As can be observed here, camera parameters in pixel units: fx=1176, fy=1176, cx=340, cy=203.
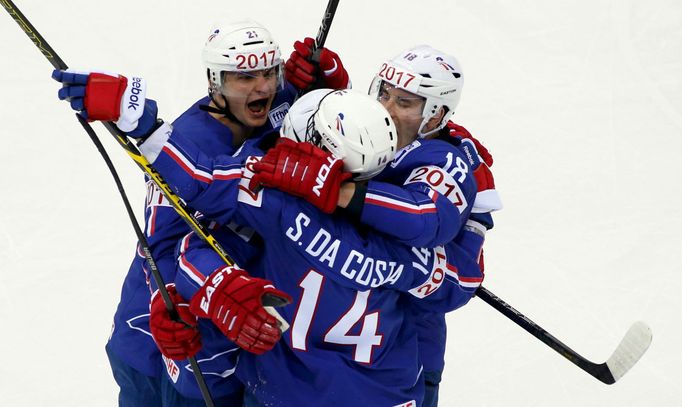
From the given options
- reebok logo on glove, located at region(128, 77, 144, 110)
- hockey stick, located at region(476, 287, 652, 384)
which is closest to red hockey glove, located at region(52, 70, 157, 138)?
reebok logo on glove, located at region(128, 77, 144, 110)

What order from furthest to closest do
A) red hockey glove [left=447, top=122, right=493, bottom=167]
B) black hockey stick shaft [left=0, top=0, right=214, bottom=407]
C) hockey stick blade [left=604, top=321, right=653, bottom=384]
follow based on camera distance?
hockey stick blade [left=604, top=321, right=653, bottom=384] → red hockey glove [left=447, top=122, right=493, bottom=167] → black hockey stick shaft [left=0, top=0, right=214, bottom=407]

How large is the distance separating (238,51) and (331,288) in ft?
3.37

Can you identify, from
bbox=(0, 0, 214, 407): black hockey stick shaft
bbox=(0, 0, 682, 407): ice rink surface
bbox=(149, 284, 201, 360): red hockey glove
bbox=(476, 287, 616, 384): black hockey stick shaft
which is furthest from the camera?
bbox=(0, 0, 682, 407): ice rink surface

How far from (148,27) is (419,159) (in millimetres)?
3973

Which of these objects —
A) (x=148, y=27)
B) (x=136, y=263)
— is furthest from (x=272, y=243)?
(x=148, y=27)

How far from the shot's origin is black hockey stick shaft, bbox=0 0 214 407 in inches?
126

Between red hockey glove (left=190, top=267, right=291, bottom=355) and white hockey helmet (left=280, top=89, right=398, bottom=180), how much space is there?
0.41m

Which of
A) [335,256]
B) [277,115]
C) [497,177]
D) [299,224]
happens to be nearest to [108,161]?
[299,224]

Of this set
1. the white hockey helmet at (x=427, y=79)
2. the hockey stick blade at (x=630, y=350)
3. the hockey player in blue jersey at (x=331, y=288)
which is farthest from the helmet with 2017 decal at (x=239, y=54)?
the hockey stick blade at (x=630, y=350)

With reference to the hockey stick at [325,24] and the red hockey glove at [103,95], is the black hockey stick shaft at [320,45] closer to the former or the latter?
the hockey stick at [325,24]

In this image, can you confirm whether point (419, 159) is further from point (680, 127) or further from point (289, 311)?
point (680, 127)

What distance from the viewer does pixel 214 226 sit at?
353 centimetres

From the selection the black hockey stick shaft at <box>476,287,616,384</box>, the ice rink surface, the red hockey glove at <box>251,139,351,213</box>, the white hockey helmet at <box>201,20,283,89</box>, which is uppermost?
the red hockey glove at <box>251,139,351,213</box>

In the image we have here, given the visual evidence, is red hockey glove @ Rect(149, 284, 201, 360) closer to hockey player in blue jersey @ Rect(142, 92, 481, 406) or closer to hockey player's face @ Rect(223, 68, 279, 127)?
hockey player in blue jersey @ Rect(142, 92, 481, 406)
